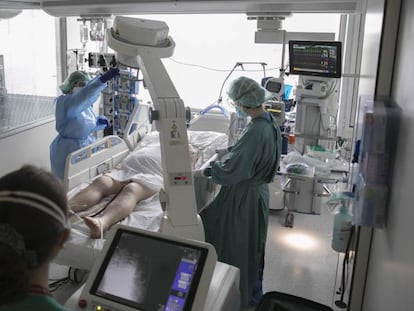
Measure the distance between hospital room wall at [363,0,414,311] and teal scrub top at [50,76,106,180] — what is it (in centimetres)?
266

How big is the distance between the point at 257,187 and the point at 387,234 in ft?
4.56

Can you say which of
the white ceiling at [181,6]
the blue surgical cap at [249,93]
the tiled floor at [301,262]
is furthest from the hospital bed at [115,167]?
the white ceiling at [181,6]

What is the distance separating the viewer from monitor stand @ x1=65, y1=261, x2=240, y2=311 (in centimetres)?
148

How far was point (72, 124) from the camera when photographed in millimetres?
3852

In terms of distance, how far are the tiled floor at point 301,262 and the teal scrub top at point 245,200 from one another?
1.52ft

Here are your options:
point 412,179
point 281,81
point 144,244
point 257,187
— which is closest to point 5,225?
point 144,244

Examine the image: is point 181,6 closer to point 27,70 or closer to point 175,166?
point 175,166

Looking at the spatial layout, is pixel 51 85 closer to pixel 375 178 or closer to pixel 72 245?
pixel 72 245

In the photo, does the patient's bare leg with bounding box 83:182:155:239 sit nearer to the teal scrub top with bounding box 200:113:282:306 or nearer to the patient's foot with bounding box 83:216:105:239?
the patient's foot with bounding box 83:216:105:239

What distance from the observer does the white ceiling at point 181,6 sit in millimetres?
2912

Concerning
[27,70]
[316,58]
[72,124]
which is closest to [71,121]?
[72,124]

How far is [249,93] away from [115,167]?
1.37 m

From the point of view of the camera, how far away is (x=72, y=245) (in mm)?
2285

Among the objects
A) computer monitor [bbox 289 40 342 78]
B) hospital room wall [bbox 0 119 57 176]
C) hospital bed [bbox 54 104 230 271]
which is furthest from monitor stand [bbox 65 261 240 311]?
hospital room wall [bbox 0 119 57 176]
